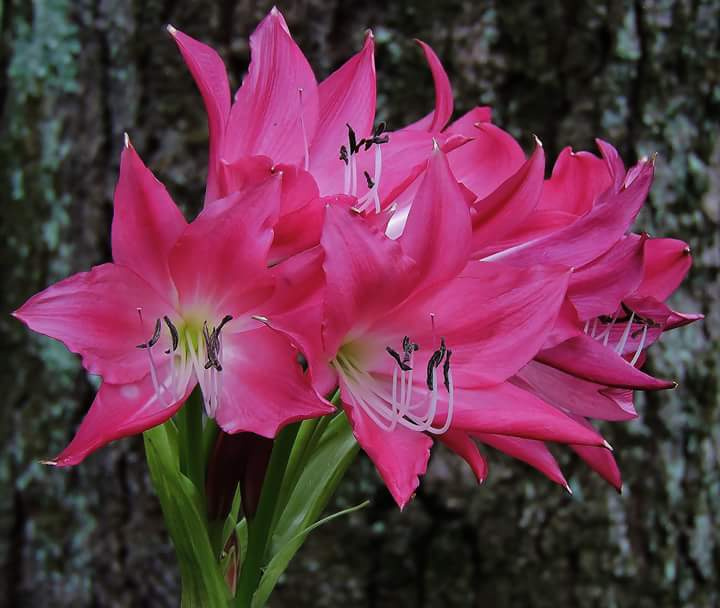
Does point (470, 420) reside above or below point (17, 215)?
above

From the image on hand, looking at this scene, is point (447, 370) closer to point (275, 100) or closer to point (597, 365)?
point (597, 365)

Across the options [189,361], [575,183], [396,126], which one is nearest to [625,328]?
[575,183]

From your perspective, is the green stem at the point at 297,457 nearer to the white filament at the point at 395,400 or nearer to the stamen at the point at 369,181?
the white filament at the point at 395,400

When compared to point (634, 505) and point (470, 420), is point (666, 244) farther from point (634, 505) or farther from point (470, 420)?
point (634, 505)

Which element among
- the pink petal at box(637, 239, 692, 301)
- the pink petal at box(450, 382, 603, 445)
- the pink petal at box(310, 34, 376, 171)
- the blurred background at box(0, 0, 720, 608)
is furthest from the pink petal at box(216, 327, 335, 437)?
the blurred background at box(0, 0, 720, 608)

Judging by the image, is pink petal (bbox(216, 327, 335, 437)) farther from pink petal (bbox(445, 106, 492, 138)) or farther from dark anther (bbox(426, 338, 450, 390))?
pink petal (bbox(445, 106, 492, 138))

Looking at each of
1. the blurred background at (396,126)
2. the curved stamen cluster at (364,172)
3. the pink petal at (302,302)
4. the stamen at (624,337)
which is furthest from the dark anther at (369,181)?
the blurred background at (396,126)


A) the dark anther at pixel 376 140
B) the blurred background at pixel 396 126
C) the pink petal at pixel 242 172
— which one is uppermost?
the dark anther at pixel 376 140

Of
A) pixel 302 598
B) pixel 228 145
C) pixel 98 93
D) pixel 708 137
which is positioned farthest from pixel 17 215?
pixel 708 137
